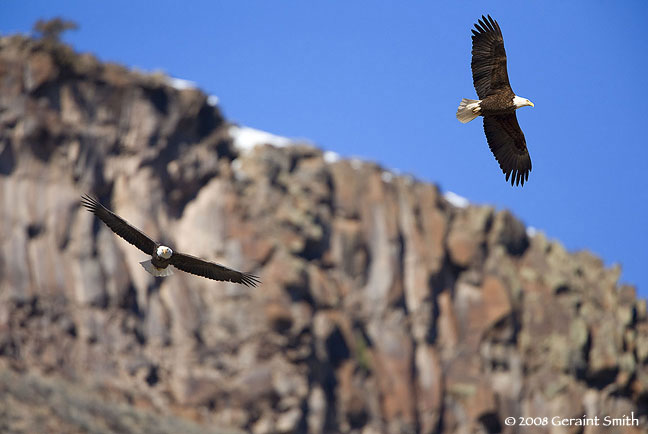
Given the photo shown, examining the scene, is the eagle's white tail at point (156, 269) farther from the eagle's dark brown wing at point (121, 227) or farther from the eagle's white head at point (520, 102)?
the eagle's white head at point (520, 102)

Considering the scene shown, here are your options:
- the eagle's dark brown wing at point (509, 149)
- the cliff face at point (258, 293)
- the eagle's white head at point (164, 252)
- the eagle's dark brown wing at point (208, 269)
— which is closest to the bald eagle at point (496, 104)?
the eagle's dark brown wing at point (509, 149)

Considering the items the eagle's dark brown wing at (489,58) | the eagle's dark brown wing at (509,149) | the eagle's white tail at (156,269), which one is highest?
the eagle's dark brown wing at (489,58)

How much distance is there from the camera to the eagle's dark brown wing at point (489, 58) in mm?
18656

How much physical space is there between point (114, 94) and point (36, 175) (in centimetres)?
525

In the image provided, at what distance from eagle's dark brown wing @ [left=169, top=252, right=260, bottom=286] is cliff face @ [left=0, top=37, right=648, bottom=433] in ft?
71.8

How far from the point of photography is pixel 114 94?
4781 centimetres

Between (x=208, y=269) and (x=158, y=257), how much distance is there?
1.29 m

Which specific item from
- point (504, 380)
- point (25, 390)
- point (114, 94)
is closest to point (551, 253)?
point (504, 380)

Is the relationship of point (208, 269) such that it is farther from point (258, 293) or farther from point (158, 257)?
point (258, 293)

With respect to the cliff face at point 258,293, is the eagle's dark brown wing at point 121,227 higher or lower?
lower

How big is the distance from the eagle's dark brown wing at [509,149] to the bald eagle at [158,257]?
5206mm

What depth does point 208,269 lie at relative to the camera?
1872 centimetres

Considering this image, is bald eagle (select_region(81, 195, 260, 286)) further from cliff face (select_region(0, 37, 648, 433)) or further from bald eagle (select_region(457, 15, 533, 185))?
cliff face (select_region(0, 37, 648, 433))

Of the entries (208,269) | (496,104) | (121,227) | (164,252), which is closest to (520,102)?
(496,104)
